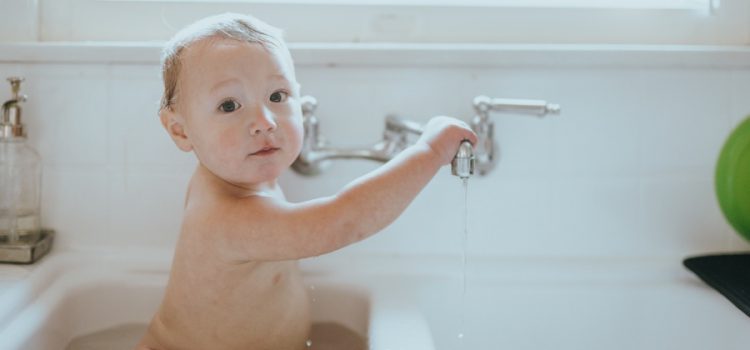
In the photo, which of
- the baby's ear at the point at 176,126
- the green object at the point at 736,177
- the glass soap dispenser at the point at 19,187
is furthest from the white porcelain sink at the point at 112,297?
the green object at the point at 736,177

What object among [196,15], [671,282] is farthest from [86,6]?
[671,282]

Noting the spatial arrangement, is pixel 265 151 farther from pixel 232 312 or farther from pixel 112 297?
pixel 112 297

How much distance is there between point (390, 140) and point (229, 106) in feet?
1.04

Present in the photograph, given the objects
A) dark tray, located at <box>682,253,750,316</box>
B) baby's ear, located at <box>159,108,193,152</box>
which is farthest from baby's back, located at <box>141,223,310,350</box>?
dark tray, located at <box>682,253,750,316</box>

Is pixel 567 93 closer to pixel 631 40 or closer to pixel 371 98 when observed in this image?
pixel 631 40

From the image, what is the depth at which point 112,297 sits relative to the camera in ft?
3.86

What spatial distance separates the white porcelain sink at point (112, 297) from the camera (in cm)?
107

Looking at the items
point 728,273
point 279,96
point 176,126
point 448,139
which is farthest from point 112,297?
point 728,273

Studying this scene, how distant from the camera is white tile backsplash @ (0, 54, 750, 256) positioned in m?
1.24

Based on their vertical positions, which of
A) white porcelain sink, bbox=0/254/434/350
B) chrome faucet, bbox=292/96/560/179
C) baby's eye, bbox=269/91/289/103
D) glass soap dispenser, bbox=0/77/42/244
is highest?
baby's eye, bbox=269/91/289/103

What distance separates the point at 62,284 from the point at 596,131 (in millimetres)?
830

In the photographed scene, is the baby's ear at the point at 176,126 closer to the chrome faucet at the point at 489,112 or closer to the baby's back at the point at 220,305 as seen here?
the baby's back at the point at 220,305

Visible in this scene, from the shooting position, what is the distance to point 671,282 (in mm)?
1202

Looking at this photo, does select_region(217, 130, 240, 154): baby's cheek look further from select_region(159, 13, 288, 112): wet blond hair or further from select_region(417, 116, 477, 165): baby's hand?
select_region(417, 116, 477, 165): baby's hand
